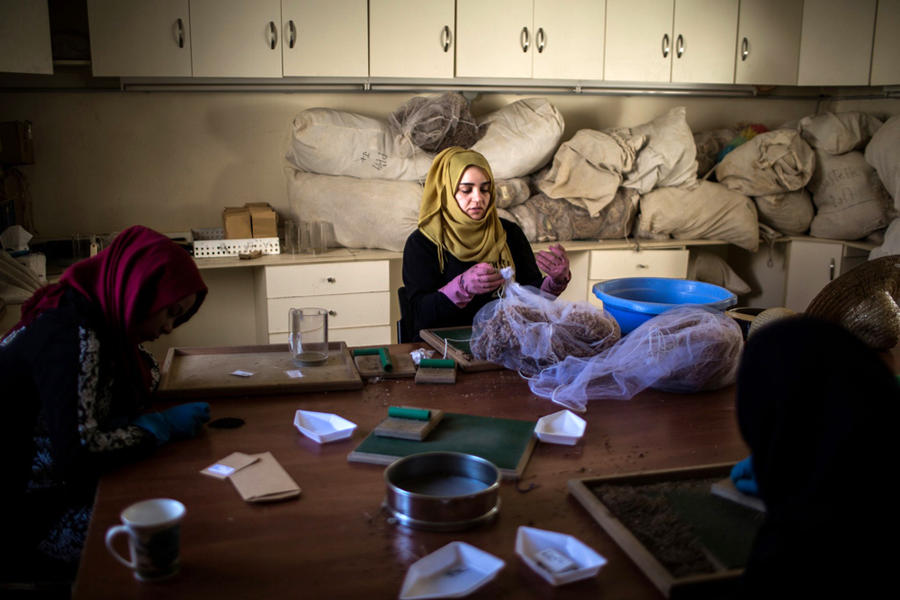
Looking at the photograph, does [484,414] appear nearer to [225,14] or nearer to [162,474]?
[162,474]

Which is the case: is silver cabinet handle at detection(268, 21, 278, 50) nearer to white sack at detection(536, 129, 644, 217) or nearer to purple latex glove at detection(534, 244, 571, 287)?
white sack at detection(536, 129, 644, 217)

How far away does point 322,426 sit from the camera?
4.88 feet

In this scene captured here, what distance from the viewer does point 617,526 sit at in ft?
3.54

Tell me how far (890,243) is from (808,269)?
1.83ft

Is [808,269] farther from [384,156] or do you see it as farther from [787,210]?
[384,156]

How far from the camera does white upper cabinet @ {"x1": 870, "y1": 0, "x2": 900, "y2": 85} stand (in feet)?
13.8

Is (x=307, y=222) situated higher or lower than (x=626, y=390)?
higher

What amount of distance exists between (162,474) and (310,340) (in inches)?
24.2

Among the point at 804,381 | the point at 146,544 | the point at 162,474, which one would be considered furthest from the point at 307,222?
the point at 804,381

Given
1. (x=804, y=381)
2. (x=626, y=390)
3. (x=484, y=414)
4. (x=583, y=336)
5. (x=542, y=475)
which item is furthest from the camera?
(x=583, y=336)

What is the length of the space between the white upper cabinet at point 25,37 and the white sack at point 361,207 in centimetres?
118

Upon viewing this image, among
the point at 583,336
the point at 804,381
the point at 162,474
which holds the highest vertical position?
the point at 804,381

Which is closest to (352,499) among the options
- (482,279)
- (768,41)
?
(482,279)

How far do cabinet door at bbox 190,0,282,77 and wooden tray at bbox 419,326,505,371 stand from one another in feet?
6.16
